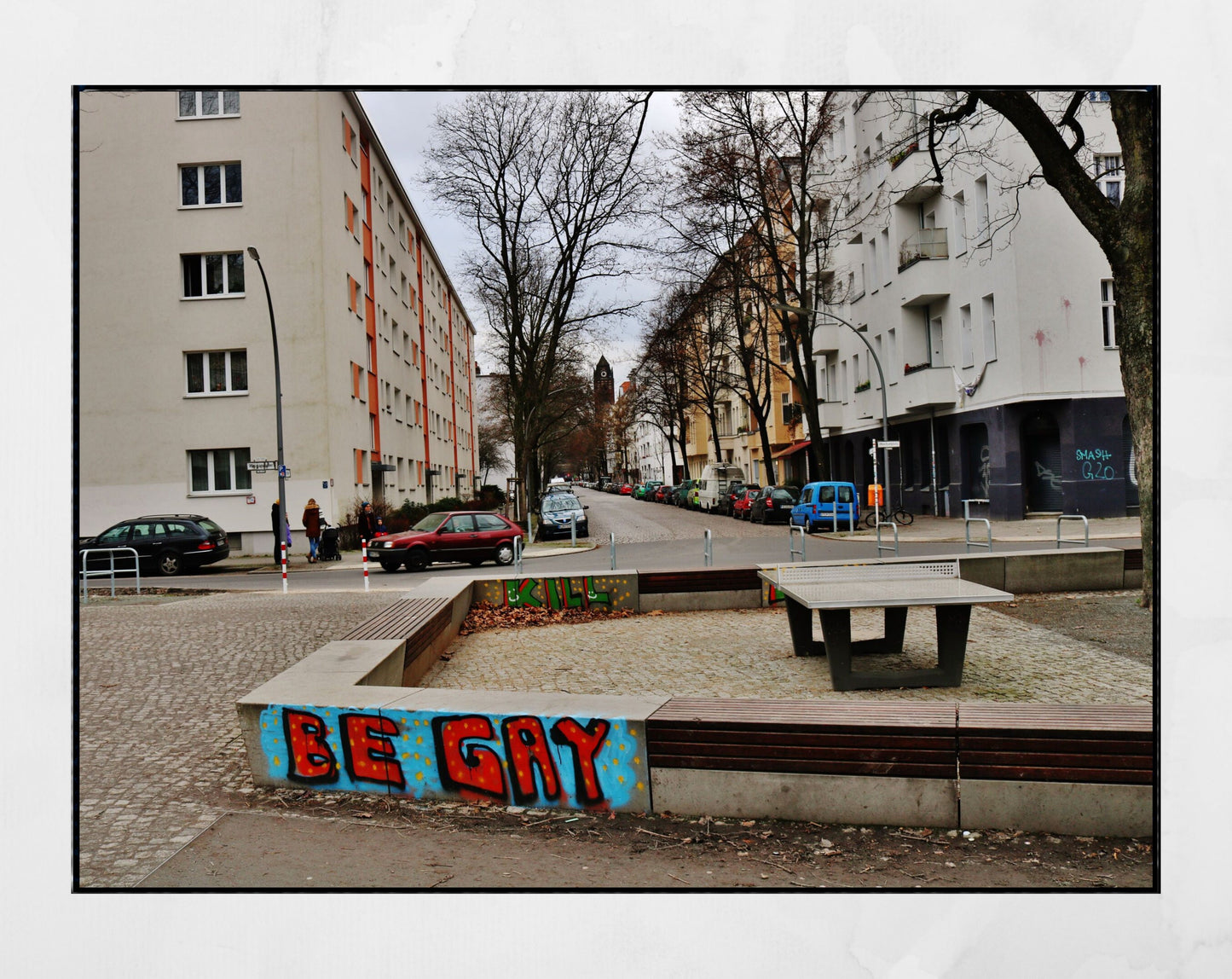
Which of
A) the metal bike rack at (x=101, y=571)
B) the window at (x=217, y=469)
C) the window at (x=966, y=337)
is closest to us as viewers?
the metal bike rack at (x=101, y=571)

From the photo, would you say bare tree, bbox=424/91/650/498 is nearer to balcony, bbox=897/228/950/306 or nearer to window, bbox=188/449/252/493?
Result: window, bbox=188/449/252/493

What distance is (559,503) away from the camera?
31594 mm

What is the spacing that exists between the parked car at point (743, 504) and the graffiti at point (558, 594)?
25.6 meters

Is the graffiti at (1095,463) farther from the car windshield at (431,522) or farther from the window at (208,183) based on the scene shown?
the window at (208,183)

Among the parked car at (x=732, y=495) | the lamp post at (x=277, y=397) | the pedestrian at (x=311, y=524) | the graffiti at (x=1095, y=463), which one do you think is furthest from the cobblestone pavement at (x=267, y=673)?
the parked car at (x=732, y=495)

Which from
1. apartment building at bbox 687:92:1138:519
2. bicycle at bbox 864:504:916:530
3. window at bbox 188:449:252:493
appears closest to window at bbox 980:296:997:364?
apartment building at bbox 687:92:1138:519

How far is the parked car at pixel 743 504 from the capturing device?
123 ft

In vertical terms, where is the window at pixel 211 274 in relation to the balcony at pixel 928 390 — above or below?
below

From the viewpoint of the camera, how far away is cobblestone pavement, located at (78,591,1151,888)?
4516 mm

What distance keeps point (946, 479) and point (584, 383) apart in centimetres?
1590

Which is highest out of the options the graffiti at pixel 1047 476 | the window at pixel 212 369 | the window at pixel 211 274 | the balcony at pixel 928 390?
the balcony at pixel 928 390

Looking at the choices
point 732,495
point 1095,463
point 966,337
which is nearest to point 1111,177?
point 1095,463
